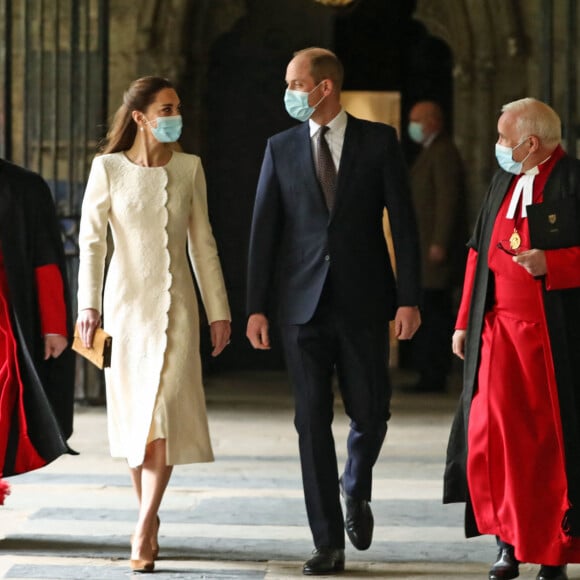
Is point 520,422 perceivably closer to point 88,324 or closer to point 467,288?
point 467,288

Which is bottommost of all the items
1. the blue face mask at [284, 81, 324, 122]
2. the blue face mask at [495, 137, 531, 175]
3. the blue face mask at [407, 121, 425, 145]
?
the blue face mask at [407, 121, 425, 145]

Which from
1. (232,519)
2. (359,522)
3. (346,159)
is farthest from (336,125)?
(232,519)

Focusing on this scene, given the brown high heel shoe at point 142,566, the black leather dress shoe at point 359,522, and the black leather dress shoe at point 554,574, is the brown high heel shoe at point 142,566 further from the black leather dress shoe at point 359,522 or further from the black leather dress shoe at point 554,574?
the black leather dress shoe at point 554,574

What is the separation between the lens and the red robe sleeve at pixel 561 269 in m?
4.85

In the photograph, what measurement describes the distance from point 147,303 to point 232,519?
1.24 m

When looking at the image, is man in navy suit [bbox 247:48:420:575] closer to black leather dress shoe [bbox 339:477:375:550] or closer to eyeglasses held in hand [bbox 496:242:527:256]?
black leather dress shoe [bbox 339:477:375:550]

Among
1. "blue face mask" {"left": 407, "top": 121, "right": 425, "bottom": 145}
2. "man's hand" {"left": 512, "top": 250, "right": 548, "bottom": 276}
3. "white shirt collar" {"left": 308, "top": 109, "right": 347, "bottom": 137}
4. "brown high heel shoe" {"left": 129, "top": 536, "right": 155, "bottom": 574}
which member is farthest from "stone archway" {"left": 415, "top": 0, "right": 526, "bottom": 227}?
"brown high heel shoe" {"left": 129, "top": 536, "right": 155, "bottom": 574}

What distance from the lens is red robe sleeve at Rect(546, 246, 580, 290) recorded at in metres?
4.85

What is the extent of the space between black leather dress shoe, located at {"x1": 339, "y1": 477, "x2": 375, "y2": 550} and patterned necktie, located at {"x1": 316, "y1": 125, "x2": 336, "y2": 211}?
1.03 m

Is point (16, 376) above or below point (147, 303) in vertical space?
below

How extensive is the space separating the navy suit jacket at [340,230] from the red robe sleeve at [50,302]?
70 cm

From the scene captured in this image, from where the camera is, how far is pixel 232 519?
604cm

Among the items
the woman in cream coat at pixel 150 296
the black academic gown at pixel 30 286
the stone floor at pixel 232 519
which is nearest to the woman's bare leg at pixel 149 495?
the woman in cream coat at pixel 150 296

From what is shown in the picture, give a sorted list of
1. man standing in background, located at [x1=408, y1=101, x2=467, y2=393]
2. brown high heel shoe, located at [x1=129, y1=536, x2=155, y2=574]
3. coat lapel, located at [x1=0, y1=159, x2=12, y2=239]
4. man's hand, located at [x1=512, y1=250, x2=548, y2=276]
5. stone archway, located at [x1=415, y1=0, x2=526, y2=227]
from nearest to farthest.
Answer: man's hand, located at [x1=512, y1=250, x2=548, y2=276]
brown high heel shoe, located at [x1=129, y1=536, x2=155, y2=574]
coat lapel, located at [x1=0, y1=159, x2=12, y2=239]
man standing in background, located at [x1=408, y1=101, x2=467, y2=393]
stone archway, located at [x1=415, y1=0, x2=526, y2=227]
